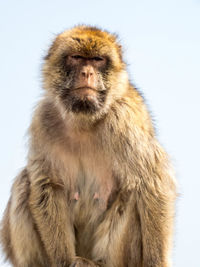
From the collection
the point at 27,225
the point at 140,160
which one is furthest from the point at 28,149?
the point at 140,160

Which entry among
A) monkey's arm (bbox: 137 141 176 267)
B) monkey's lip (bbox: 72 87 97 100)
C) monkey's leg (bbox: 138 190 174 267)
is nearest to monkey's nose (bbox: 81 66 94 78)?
monkey's lip (bbox: 72 87 97 100)

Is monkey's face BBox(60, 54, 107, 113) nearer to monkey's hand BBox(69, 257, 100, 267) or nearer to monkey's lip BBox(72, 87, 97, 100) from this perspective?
monkey's lip BBox(72, 87, 97, 100)

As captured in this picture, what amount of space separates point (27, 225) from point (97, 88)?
4.84 feet

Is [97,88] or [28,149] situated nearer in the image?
[97,88]

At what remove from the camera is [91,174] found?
5805mm

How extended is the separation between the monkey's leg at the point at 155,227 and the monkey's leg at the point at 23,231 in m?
1.03

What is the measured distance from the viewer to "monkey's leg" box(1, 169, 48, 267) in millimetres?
5844

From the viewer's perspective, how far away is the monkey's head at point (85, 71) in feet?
18.0

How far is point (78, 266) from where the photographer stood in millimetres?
5426

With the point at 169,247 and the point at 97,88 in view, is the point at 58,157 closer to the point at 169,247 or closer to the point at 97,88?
the point at 97,88

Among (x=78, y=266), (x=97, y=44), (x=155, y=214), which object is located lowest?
(x=78, y=266)

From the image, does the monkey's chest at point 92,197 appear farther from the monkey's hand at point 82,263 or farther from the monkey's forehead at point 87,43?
the monkey's forehead at point 87,43

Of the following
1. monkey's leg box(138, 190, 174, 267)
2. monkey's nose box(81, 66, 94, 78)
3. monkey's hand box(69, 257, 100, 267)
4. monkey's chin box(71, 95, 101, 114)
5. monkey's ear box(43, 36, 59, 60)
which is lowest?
monkey's hand box(69, 257, 100, 267)

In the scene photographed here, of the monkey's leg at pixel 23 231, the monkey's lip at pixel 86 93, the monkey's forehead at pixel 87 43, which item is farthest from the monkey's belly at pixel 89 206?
the monkey's forehead at pixel 87 43
